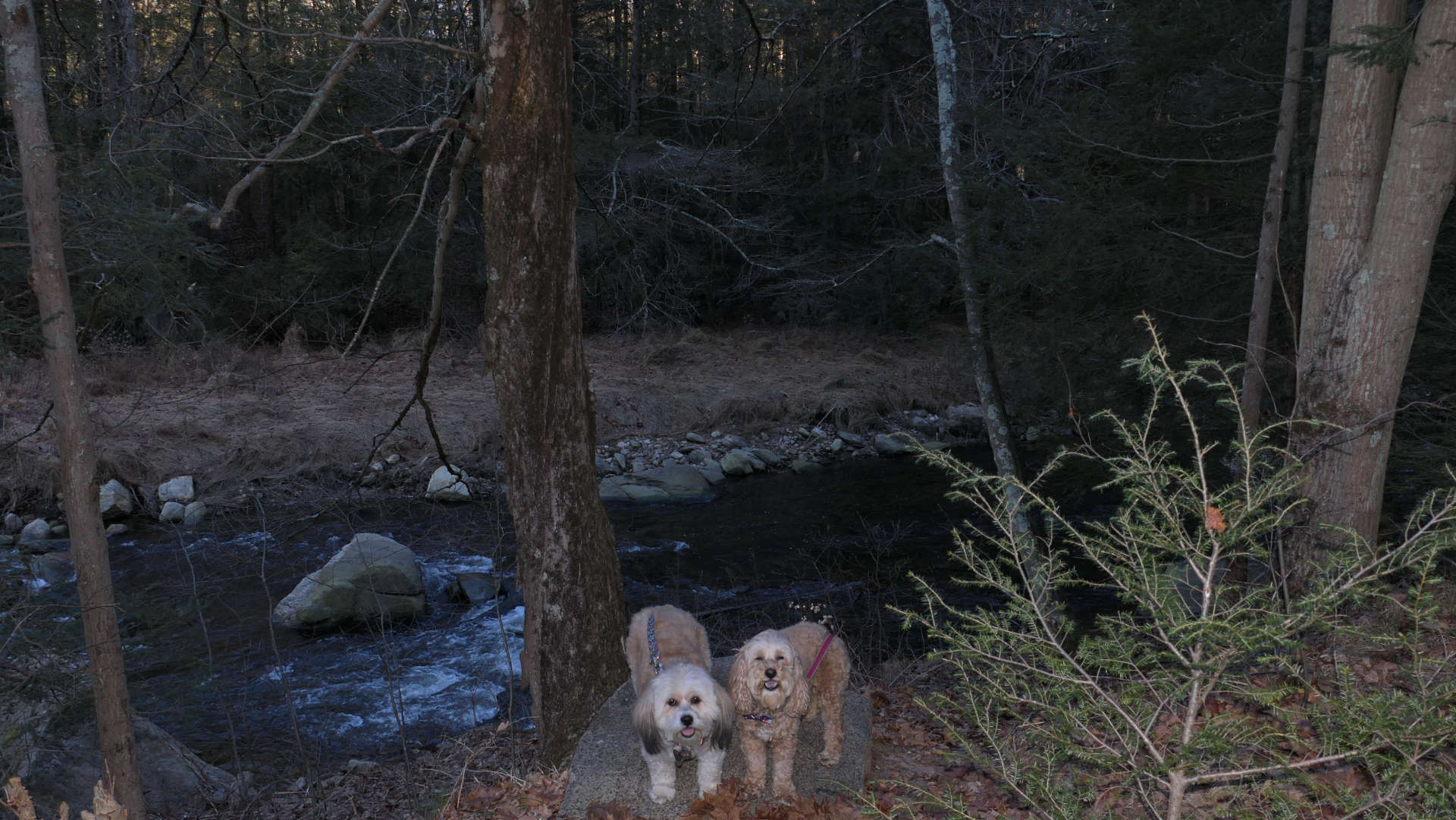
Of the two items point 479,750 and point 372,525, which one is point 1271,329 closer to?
point 479,750

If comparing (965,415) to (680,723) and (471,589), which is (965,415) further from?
(680,723)

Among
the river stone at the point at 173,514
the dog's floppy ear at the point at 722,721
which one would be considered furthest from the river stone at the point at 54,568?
the dog's floppy ear at the point at 722,721

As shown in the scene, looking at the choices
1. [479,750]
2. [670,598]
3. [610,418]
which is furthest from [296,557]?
[610,418]

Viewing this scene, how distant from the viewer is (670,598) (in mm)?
9883

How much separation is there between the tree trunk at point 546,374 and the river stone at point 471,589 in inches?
216

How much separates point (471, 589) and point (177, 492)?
6.16 metres

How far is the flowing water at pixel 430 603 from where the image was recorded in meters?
7.55

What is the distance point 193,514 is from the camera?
12.8 metres

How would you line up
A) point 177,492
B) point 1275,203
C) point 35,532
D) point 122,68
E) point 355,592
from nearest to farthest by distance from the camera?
1. point 122,68
2. point 1275,203
3. point 355,592
4. point 35,532
5. point 177,492

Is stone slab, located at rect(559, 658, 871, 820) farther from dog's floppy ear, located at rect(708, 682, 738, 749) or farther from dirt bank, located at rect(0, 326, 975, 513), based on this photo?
dirt bank, located at rect(0, 326, 975, 513)

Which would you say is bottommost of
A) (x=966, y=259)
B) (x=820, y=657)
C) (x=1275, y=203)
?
(x=820, y=657)

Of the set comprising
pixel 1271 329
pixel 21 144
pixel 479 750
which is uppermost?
pixel 21 144

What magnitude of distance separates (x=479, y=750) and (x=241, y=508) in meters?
8.95

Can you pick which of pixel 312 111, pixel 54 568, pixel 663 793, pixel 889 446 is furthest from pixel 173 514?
pixel 889 446
